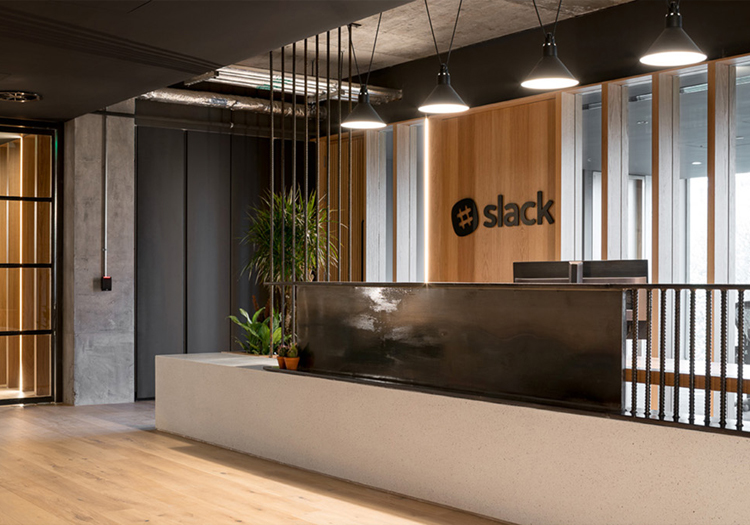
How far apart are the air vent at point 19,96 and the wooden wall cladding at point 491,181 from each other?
3.68 meters

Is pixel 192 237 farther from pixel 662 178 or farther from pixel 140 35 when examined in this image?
pixel 662 178

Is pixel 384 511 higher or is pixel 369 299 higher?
pixel 369 299

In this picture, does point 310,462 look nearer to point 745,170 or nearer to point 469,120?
point 469,120

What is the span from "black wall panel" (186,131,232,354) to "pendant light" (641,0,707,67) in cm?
585

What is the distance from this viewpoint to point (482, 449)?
4.17 m

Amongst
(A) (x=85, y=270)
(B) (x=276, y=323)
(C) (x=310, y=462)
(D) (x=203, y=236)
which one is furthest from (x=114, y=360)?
(C) (x=310, y=462)

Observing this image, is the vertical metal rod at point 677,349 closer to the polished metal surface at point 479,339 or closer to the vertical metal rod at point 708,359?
the vertical metal rod at point 708,359

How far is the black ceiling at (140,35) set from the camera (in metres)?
4.52

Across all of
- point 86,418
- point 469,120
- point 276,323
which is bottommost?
point 86,418

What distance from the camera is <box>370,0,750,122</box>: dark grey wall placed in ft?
19.7

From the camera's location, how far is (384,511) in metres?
4.27

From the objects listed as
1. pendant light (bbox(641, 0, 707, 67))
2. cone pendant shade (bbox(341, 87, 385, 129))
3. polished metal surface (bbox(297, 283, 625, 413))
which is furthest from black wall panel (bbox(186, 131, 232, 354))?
pendant light (bbox(641, 0, 707, 67))

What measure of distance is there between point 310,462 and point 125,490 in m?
1.13

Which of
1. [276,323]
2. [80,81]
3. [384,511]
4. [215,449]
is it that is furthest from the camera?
[276,323]
